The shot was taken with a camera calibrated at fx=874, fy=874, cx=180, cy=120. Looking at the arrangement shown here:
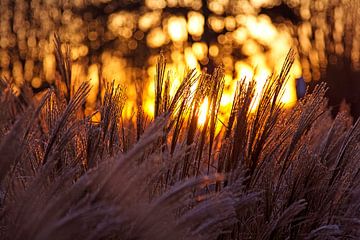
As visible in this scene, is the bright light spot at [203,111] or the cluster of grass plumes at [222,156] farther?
the bright light spot at [203,111]

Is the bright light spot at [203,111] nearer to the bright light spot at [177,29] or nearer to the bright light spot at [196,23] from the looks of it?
the bright light spot at [196,23]

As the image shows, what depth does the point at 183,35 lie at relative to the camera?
15164 millimetres

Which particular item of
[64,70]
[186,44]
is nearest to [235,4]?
[186,44]

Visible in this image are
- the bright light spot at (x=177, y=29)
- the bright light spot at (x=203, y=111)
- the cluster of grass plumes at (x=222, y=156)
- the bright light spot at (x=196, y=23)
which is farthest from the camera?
the bright light spot at (x=177, y=29)

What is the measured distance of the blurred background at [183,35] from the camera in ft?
49.6

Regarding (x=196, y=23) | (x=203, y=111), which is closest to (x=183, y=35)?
(x=196, y=23)

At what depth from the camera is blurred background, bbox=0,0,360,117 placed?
49.6ft

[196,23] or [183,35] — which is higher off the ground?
[196,23]

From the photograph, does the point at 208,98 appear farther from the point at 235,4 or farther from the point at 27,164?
the point at 235,4

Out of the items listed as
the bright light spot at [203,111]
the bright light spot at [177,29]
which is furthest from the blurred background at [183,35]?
the bright light spot at [203,111]

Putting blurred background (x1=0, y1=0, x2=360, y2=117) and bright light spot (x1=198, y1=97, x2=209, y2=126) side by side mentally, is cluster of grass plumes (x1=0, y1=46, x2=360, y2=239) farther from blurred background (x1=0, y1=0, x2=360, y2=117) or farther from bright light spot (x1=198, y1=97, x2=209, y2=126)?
blurred background (x1=0, y1=0, x2=360, y2=117)

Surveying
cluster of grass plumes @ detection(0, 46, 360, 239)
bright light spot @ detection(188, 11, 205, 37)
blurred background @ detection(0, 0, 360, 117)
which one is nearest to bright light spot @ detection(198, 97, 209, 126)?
cluster of grass plumes @ detection(0, 46, 360, 239)

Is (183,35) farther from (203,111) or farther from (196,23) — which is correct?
(203,111)

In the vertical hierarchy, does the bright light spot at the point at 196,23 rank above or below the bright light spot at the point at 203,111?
below
